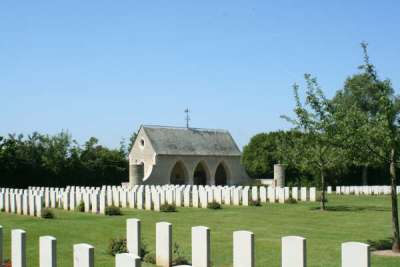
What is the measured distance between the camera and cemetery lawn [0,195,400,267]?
10.7 metres

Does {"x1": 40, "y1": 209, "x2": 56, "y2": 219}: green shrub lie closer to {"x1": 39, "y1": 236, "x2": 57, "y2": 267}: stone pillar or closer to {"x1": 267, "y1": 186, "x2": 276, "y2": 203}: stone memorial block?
{"x1": 267, "y1": 186, "x2": 276, "y2": 203}: stone memorial block

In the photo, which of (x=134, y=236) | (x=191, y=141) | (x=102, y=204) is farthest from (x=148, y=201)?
(x=191, y=141)

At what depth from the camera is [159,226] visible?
329 inches

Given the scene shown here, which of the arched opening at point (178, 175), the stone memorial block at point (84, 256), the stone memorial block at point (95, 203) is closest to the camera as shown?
the stone memorial block at point (84, 256)

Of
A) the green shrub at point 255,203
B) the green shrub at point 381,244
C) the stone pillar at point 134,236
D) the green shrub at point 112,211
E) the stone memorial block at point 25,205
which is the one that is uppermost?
the stone pillar at point 134,236

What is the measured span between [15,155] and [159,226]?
102 feet

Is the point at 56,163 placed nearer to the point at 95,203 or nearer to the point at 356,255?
the point at 95,203

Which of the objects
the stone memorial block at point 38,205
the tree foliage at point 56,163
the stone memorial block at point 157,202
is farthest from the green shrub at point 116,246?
the tree foliage at point 56,163

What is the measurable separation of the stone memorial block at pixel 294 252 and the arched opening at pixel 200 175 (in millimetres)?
43113

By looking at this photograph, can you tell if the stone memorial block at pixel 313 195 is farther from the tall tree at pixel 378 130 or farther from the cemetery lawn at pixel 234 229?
the tall tree at pixel 378 130

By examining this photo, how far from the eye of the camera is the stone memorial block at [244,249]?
20.3 ft

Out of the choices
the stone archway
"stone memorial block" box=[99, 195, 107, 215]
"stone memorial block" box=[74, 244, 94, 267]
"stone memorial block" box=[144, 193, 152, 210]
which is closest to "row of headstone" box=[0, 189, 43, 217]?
"stone memorial block" box=[99, 195, 107, 215]

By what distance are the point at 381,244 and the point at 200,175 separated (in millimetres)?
37054

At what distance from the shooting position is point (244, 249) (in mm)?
6223
